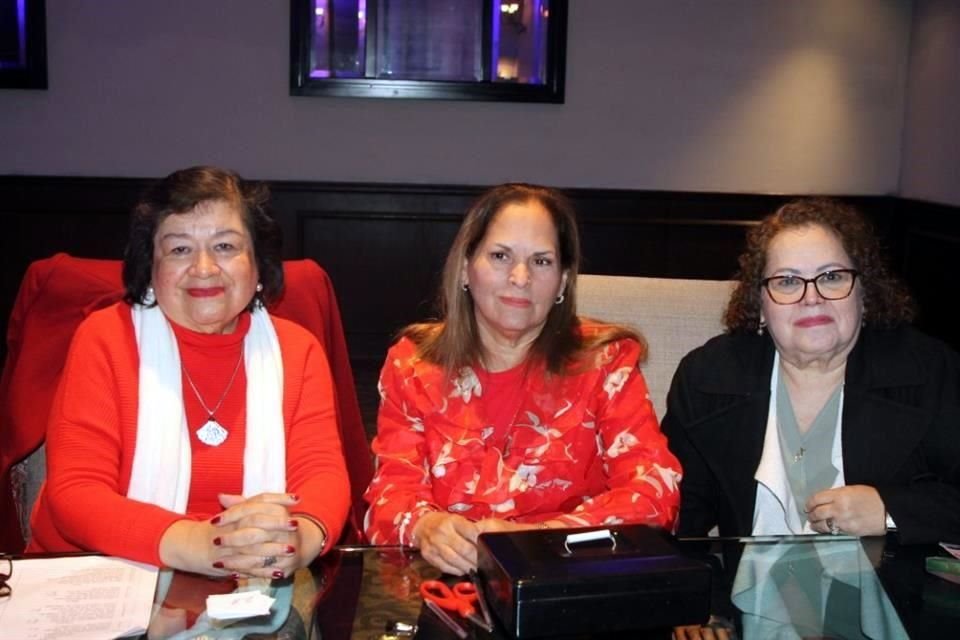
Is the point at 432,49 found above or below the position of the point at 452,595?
above

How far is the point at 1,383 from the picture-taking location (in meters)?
2.21

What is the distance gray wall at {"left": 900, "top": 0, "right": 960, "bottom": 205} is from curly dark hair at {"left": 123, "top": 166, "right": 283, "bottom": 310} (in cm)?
403

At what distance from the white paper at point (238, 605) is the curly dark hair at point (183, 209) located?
748mm

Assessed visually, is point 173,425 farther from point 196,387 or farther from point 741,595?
point 741,595

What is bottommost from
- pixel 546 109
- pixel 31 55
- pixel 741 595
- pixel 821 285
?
pixel 741 595

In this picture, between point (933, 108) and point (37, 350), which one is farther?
point (933, 108)

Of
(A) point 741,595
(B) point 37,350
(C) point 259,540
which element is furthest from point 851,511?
(B) point 37,350

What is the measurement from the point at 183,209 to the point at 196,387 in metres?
0.34

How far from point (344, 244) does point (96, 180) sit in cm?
131

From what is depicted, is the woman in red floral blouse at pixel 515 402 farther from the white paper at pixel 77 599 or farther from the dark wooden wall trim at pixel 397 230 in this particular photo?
the dark wooden wall trim at pixel 397 230

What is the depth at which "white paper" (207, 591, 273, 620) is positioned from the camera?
1398 millimetres

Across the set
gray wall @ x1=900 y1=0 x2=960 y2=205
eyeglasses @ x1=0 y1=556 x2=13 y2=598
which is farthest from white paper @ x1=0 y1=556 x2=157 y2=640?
gray wall @ x1=900 y1=0 x2=960 y2=205

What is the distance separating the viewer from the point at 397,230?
18.0 ft

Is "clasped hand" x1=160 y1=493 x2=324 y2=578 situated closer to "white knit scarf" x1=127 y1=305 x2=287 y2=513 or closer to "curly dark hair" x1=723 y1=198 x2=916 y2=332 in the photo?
"white knit scarf" x1=127 y1=305 x2=287 y2=513
